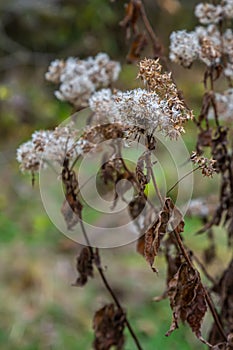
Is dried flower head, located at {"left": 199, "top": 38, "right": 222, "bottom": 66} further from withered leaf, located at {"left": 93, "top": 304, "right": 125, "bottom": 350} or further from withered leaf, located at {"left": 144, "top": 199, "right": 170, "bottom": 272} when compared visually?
withered leaf, located at {"left": 93, "top": 304, "right": 125, "bottom": 350}

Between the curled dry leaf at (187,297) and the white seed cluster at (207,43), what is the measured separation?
438 millimetres

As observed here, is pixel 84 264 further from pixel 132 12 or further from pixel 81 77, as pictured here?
pixel 132 12

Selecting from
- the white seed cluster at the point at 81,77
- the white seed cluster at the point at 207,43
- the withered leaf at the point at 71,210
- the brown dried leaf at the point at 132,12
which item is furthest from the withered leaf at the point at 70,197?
the brown dried leaf at the point at 132,12

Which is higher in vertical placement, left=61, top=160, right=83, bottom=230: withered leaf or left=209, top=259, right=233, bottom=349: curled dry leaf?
left=61, top=160, right=83, bottom=230: withered leaf

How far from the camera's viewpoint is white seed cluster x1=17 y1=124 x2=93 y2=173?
3.65 ft

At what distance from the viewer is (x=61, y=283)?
3.34 metres

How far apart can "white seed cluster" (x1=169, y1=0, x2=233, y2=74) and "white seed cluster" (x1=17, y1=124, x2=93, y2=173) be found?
27 centimetres

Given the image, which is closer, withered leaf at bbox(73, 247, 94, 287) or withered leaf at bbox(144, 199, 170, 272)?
withered leaf at bbox(144, 199, 170, 272)

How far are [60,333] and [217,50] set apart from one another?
1.65 metres

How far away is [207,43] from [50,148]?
0.37 meters

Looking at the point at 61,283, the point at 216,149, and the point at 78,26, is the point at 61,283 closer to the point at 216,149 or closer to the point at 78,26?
the point at 78,26

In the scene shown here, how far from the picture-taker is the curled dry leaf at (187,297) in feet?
3.11

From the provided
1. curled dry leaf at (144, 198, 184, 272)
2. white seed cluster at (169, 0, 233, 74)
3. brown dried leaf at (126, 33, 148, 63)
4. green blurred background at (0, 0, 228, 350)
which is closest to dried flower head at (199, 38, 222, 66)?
white seed cluster at (169, 0, 233, 74)

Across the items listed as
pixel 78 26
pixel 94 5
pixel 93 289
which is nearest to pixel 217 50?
pixel 93 289
